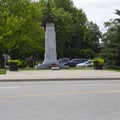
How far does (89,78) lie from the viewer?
82.0 ft

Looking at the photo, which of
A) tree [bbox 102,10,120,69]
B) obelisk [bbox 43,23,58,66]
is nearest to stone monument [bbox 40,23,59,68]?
obelisk [bbox 43,23,58,66]

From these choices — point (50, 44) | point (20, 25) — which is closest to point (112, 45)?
point (50, 44)
